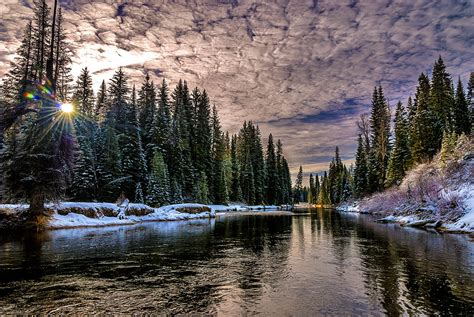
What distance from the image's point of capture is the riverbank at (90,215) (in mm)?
21234

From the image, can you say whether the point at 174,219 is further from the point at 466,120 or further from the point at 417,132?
the point at 466,120

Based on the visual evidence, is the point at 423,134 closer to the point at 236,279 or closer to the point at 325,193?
the point at 236,279

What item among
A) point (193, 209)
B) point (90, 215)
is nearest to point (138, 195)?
point (193, 209)

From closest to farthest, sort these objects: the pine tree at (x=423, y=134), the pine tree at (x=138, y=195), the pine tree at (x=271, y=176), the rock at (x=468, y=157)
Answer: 1. the rock at (x=468, y=157)
2. the pine tree at (x=138, y=195)
3. the pine tree at (x=423, y=134)
4. the pine tree at (x=271, y=176)

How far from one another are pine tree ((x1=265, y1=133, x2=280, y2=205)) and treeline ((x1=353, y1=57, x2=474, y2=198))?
27.5 m

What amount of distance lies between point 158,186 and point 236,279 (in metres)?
33.9

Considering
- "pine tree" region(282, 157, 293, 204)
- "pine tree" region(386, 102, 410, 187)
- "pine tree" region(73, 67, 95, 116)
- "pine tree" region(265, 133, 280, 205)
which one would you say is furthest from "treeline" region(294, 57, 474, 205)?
"pine tree" region(73, 67, 95, 116)

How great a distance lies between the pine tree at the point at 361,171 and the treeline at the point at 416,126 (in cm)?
23

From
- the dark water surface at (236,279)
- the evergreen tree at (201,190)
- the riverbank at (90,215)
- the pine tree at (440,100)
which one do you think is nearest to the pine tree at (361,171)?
the pine tree at (440,100)

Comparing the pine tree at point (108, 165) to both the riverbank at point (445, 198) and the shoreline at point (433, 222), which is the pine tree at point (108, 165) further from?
the riverbank at point (445, 198)

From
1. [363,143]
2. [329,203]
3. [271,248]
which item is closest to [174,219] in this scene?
[271,248]

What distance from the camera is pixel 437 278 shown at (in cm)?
920

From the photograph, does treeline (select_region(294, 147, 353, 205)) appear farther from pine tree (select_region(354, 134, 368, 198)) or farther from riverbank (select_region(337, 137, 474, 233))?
riverbank (select_region(337, 137, 474, 233))

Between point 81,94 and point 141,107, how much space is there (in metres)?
11.4
